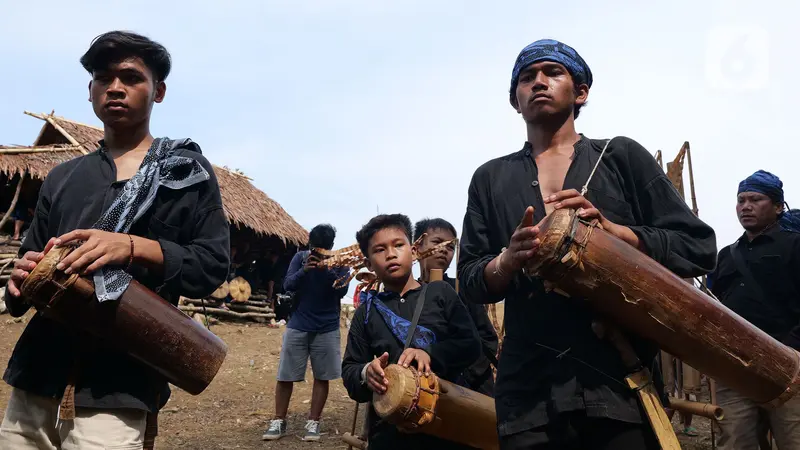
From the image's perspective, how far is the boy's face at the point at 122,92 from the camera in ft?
8.18

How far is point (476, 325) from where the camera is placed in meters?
4.21

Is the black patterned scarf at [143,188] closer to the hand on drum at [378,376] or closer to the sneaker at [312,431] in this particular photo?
the hand on drum at [378,376]

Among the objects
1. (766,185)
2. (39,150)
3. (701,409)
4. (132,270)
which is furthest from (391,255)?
(39,150)

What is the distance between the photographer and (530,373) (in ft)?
7.48

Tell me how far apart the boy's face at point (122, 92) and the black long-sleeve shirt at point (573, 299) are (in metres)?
1.31

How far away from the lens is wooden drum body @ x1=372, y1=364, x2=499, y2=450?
10.6ft

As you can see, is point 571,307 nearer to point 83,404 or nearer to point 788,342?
point 83,404

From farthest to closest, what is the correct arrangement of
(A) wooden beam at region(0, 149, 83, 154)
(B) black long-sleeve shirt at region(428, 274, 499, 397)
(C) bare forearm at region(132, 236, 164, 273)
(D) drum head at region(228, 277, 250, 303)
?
1. (D) drum head at region(228, 277, 250, 303)
2. (A) wooden beam at region(0, 149, 83, 154)
3. (B) black long-sleeve shirt at region(428, 274, 499, 397)
4. (C) bare forearm at region(132, 236, 164, 273)

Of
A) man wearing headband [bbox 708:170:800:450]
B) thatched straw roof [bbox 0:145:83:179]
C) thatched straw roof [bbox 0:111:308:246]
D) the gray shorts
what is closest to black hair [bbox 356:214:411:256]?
man wearing headband [bbox 708:170:800:450]

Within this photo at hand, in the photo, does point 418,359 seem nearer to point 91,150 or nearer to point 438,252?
point 438,252

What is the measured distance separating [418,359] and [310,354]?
3.82 metres

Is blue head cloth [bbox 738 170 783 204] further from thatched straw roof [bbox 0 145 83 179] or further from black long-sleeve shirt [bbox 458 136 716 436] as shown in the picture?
thatched straw roof [bbox 0 145 83 179]

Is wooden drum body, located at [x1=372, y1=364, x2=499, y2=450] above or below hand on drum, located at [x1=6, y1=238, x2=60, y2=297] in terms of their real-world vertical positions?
below

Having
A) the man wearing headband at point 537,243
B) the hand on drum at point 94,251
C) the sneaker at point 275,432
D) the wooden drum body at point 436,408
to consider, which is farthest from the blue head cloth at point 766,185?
the sneaker at point 275,432
